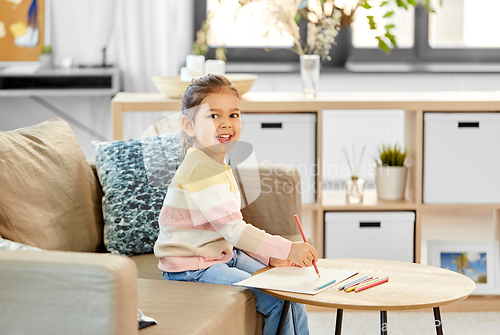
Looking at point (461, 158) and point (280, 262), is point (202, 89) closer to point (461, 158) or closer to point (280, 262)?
point (280, 262)

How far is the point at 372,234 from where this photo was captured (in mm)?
2223

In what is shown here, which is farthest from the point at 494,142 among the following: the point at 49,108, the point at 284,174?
the point at 49,108

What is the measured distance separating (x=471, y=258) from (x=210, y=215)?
1303mm

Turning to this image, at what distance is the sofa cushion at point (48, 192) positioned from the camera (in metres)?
1.42

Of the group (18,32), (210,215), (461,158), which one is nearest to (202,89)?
(210,215)

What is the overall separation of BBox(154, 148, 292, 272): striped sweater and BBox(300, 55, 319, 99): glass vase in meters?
0.95

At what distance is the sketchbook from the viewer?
1197mm

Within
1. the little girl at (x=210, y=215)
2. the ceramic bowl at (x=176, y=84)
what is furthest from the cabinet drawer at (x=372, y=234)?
the little girl at (x=210, y=215)

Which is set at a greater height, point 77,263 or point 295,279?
point 77,263

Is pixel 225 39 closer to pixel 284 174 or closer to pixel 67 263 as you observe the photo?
pixel 284 174

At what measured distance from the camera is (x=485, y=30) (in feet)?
11.3

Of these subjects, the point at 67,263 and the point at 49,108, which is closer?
the point at 67,263

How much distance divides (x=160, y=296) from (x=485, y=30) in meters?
2.86

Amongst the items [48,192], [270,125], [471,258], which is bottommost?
[471,258]
